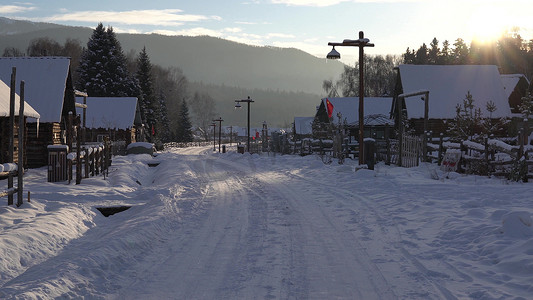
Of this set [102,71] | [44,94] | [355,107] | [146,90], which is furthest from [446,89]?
[146,90]

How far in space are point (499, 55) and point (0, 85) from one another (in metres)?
79.4

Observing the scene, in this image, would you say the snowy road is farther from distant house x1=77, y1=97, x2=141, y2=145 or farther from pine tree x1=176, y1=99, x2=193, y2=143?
pine tree x1=176, y1=99, x2=193, y2=143

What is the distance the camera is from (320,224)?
31.3 ft

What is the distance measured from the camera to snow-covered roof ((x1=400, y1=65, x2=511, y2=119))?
116 ft

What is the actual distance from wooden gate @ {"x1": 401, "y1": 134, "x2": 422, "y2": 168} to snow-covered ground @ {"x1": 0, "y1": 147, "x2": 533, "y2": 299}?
28.8 ft

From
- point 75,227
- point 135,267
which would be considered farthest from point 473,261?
point 75,227

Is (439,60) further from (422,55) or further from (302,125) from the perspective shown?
(302,125)

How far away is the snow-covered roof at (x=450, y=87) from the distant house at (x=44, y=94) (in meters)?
24.0

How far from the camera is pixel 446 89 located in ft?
123

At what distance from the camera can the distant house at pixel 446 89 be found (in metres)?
35.5

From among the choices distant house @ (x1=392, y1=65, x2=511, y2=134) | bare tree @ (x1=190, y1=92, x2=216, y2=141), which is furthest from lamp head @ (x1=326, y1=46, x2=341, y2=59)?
bare tree @ (x1=190, y1=92, x2=216, y2=141)

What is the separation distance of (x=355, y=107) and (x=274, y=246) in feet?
152

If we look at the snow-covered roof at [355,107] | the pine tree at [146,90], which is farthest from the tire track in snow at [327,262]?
the pine tree at [146,90]

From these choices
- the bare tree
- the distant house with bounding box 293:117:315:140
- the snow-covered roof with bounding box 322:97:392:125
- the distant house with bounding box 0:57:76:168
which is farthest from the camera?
the bare tree
